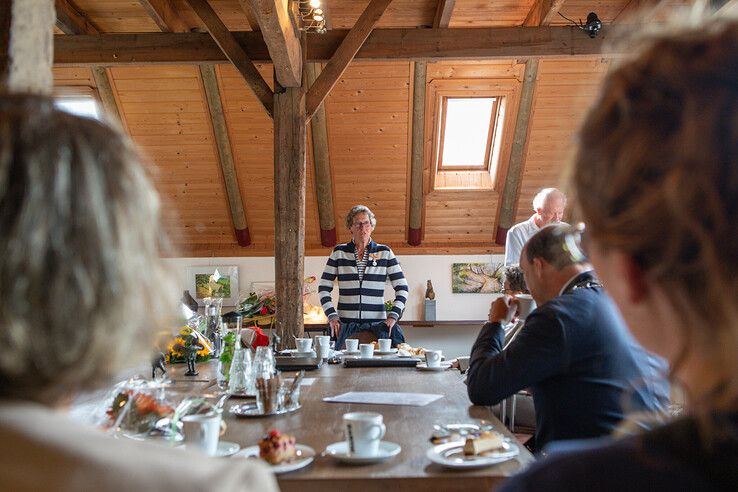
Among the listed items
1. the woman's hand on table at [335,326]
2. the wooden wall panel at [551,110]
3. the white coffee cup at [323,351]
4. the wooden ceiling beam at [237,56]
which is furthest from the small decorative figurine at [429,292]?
the white coffee cup at [323,351]

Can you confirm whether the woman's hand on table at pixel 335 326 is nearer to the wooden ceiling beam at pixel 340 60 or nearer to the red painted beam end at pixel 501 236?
the wooden ceiling beam at pixel 340 60

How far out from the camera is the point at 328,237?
28.2ft

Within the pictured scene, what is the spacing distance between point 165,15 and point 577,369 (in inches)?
231

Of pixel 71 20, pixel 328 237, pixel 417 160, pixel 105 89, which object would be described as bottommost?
pixel 328 237

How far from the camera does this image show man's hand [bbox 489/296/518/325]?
2.75 m

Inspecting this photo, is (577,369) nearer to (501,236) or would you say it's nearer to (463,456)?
(463,456)

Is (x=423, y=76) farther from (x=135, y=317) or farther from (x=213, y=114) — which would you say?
(x=135, y=317)

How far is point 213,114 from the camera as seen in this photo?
7602mm

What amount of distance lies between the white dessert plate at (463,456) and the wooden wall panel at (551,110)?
5.52 metres

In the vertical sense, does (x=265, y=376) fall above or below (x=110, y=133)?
below

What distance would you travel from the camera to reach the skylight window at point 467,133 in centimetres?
787

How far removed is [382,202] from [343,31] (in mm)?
2475

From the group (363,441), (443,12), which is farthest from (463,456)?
(443,12)

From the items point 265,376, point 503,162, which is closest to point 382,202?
point 503,162
